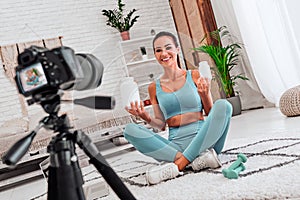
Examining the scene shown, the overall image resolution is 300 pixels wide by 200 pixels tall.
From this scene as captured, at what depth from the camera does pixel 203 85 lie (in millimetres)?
1000

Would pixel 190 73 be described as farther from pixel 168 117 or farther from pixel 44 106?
pixel 44 106

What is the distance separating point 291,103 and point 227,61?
1.40 metres

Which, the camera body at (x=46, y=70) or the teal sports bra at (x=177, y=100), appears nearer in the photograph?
the camera body at (x=46, y=70)

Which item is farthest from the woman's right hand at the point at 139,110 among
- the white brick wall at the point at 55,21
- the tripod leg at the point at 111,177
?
the white brick wall at the point at 55,21

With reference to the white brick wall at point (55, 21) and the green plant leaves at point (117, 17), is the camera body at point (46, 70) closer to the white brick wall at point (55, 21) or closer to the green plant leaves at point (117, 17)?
the white brick wall at point (55, 21)

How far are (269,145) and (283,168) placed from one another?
50 centimetres

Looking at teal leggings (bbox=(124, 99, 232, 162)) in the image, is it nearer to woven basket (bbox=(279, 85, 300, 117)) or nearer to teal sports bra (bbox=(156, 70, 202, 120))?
teal sports bra (bbox=(156, 70, 202, 120))

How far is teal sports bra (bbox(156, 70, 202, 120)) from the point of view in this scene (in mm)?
715

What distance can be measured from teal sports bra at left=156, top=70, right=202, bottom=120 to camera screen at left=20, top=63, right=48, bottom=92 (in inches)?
13.2

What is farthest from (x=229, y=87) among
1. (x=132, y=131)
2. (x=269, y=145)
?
(x=132, y=131)

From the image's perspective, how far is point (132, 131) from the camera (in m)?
0.65

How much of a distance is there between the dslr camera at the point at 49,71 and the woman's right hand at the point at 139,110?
0.62 ft

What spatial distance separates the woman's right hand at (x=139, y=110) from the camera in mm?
616

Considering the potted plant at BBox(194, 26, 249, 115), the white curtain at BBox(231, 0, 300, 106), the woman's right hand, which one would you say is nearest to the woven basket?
the white curtain at BBox(231, 0, 300, 106)
